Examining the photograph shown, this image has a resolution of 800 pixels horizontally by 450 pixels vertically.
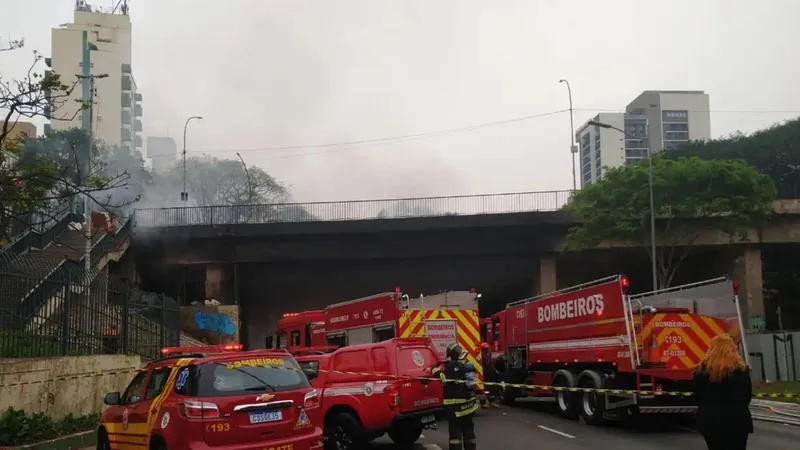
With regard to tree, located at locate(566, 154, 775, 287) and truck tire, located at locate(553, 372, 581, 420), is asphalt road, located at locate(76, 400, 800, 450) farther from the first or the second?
tree, located at locate(566, 154, 775, 287)

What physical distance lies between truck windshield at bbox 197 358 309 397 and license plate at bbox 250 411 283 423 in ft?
0.84

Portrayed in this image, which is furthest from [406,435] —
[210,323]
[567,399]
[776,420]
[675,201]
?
[210,323]

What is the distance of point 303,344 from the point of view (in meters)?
23.2

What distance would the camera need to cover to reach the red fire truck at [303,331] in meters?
22.1

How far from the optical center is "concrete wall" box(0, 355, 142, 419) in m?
11.6

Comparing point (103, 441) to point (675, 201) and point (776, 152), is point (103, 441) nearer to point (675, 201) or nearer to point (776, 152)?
point (675, 201)

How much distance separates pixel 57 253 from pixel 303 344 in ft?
45.4

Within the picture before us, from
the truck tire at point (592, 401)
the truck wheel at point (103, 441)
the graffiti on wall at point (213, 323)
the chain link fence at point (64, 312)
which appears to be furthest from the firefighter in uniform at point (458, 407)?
the graffiti on wall at point (213, 323)

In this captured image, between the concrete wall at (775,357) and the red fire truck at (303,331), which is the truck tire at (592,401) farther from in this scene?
the concrete wall at (775,357)

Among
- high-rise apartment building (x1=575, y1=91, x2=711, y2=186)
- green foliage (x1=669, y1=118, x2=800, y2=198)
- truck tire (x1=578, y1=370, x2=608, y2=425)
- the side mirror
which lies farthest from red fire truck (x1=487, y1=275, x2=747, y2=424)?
high-rise apartment building (x1=575, y1=91, x2=711, y2=186)

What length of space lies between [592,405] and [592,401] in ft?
0.28

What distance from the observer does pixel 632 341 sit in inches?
538

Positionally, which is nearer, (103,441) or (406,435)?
(103,441)

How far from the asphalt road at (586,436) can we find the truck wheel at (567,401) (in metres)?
0.20
